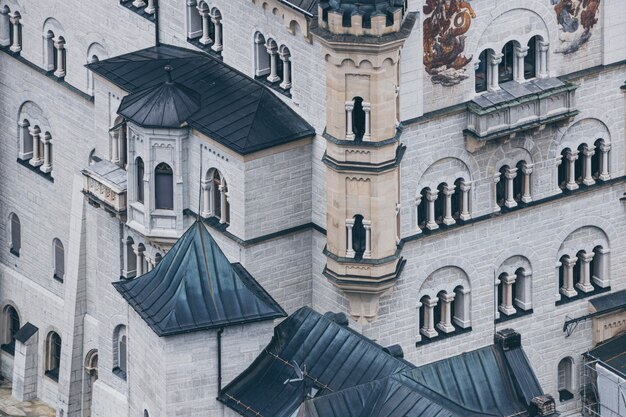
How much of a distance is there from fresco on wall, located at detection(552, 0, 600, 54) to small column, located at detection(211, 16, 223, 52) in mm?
11213

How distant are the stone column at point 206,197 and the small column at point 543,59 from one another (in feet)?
37.6

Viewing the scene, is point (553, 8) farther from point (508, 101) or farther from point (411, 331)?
point (411, 331)

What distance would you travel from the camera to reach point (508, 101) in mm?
107000

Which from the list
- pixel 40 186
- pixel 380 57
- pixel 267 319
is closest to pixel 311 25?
pixel 380 57

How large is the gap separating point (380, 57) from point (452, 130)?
5.26 meters

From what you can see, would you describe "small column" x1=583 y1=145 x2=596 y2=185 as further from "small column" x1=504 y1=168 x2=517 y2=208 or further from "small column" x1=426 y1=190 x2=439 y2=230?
"small column" x1=426 y1=190 x2=439 y2=230

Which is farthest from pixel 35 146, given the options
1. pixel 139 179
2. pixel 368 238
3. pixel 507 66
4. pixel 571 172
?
pixel 571 172

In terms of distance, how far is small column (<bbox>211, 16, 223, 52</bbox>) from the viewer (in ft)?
360

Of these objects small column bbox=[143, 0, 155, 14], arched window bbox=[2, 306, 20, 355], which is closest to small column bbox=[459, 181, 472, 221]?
small column bbox=[143, 0, 155, 14]

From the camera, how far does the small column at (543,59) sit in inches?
4254

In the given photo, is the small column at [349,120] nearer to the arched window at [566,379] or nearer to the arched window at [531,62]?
the arched window at [531,62]

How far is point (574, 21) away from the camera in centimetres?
10862

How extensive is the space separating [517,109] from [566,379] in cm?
1103

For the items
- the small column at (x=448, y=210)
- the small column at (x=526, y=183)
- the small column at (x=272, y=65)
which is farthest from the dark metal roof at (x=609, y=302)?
the small column at (x=272, y=65)
